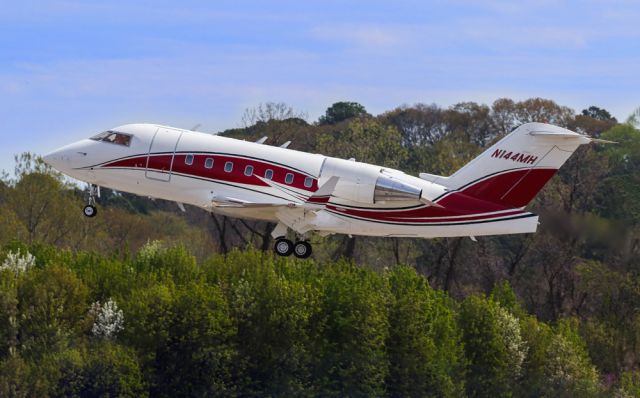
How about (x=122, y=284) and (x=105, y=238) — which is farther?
(x=105, y=238)

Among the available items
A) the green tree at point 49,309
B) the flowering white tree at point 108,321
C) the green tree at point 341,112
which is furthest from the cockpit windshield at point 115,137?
the green tree at point 341,112

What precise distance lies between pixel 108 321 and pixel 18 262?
6.92 m

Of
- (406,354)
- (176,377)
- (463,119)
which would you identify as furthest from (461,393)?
(463,119)

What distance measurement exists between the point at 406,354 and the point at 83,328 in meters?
14.6

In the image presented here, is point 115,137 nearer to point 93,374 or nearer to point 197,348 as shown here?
point 93,374

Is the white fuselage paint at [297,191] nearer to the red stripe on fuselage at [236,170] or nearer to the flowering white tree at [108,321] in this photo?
the red stripe on fuselage at [236,170]

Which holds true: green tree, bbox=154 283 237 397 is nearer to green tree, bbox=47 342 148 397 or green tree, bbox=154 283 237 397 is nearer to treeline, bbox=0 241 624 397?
treeline, bbox=0 241 624 397

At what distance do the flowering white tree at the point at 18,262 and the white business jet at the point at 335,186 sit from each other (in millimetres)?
19446

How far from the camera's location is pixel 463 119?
125m

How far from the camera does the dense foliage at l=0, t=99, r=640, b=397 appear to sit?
209ft

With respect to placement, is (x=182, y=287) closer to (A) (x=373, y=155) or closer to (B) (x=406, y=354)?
(B) (x=406, y=354)

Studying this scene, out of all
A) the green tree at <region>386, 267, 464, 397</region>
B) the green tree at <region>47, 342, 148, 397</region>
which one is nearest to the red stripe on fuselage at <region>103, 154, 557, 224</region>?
the green tree at <region>47, 342, 148, 397</region>

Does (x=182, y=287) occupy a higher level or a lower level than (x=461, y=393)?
higher

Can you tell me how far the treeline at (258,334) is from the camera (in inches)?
2502
